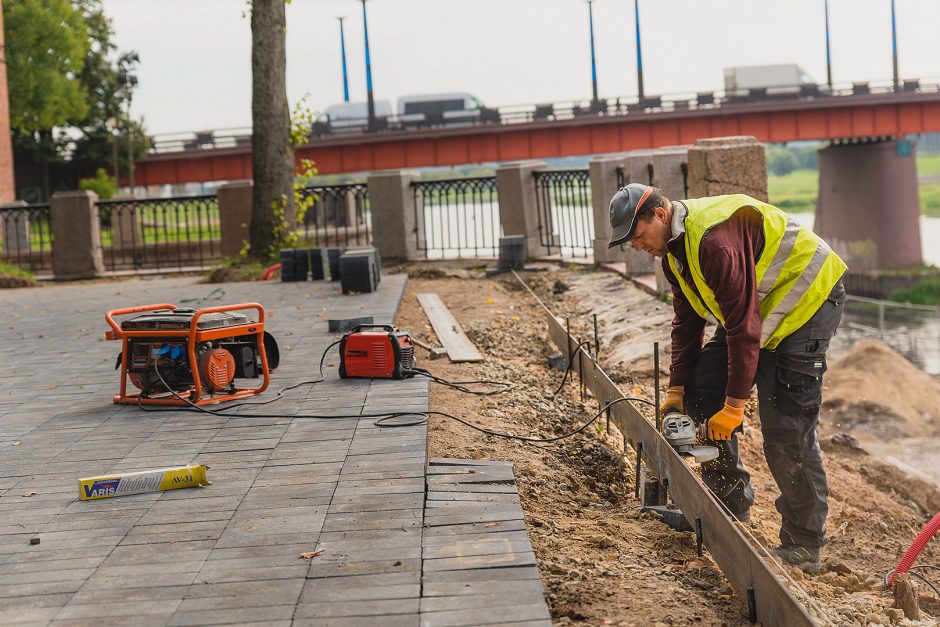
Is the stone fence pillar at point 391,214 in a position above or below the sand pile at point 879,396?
above

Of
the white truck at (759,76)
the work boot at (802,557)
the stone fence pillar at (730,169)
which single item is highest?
the white truck at (759,76)

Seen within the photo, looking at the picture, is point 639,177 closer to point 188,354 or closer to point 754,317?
point 188,354

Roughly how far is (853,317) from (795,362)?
1665 inches

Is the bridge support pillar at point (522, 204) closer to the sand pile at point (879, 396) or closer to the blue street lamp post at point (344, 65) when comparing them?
the sand pile at point (879, 396)

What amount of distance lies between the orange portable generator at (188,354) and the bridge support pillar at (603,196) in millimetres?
10035

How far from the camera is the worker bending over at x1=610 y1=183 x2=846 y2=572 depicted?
17.7ft

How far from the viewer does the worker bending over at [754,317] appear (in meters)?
5.39

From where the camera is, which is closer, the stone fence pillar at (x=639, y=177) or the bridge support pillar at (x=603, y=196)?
the stone fence pillar at (x=639, y=177)

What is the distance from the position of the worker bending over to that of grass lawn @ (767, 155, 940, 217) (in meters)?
77.1

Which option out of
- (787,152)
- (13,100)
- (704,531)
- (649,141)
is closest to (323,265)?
(704,531)

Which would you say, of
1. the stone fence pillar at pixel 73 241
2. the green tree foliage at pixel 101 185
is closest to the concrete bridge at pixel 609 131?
the green tree foliage at pixel 101 185

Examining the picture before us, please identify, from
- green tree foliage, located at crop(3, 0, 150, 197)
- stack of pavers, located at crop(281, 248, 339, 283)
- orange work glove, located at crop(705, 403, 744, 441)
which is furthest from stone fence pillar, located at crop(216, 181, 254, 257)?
green tree foliage, located at crop(3, 0, 150, 197)

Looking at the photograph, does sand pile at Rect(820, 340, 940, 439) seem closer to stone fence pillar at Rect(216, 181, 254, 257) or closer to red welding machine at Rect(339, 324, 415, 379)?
red welding machine at Rect(339, 324, 415, 379)

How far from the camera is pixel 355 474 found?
5.78 metres
